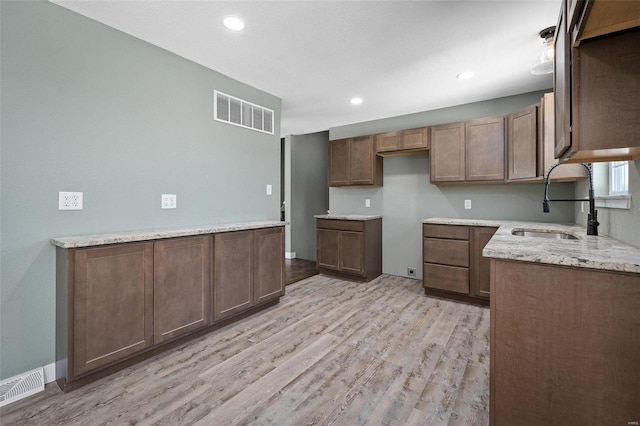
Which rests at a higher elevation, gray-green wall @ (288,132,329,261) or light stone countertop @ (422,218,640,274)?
gray-green wall @ (288,132,329,261)

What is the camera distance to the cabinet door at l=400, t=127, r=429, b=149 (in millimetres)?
3918

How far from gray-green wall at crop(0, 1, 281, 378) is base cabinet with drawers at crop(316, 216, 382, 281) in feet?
6.51

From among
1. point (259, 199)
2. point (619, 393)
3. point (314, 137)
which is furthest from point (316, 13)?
point (314, 137)

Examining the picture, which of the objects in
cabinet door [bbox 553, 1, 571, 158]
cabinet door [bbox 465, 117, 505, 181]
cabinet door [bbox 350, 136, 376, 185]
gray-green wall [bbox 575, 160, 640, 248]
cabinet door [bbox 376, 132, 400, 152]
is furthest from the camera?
cabinet door [bbox 350, 136, 376, 185]

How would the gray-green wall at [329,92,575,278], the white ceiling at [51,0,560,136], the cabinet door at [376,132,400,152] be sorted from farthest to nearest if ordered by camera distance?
the cabinet door at [376,132,400,152]
the gray-green wall at [329,92,575,278]
the white ceiling at [51,0,560,136]

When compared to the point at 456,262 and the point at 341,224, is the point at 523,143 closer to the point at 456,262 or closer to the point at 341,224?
the point at 456,262

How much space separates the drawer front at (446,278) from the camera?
3376 mm

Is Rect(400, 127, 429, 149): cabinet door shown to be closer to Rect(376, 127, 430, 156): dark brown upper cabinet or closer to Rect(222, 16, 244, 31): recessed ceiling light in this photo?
Rect(376, 127, 430, 156): dark brown upper cabinet

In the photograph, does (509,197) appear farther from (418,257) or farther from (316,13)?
(316,13)

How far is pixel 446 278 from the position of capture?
3.48m

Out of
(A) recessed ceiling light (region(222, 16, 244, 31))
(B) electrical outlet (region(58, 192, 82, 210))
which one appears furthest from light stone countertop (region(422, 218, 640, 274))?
(B) electrical outlet (region(58, 192, 82, 210))

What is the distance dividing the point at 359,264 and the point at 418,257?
3.00ft

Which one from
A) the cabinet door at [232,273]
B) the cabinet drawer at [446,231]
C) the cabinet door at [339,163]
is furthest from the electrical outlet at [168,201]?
the cabinet drawer at [446,231]

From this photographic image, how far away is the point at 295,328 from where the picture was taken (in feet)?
8.81
